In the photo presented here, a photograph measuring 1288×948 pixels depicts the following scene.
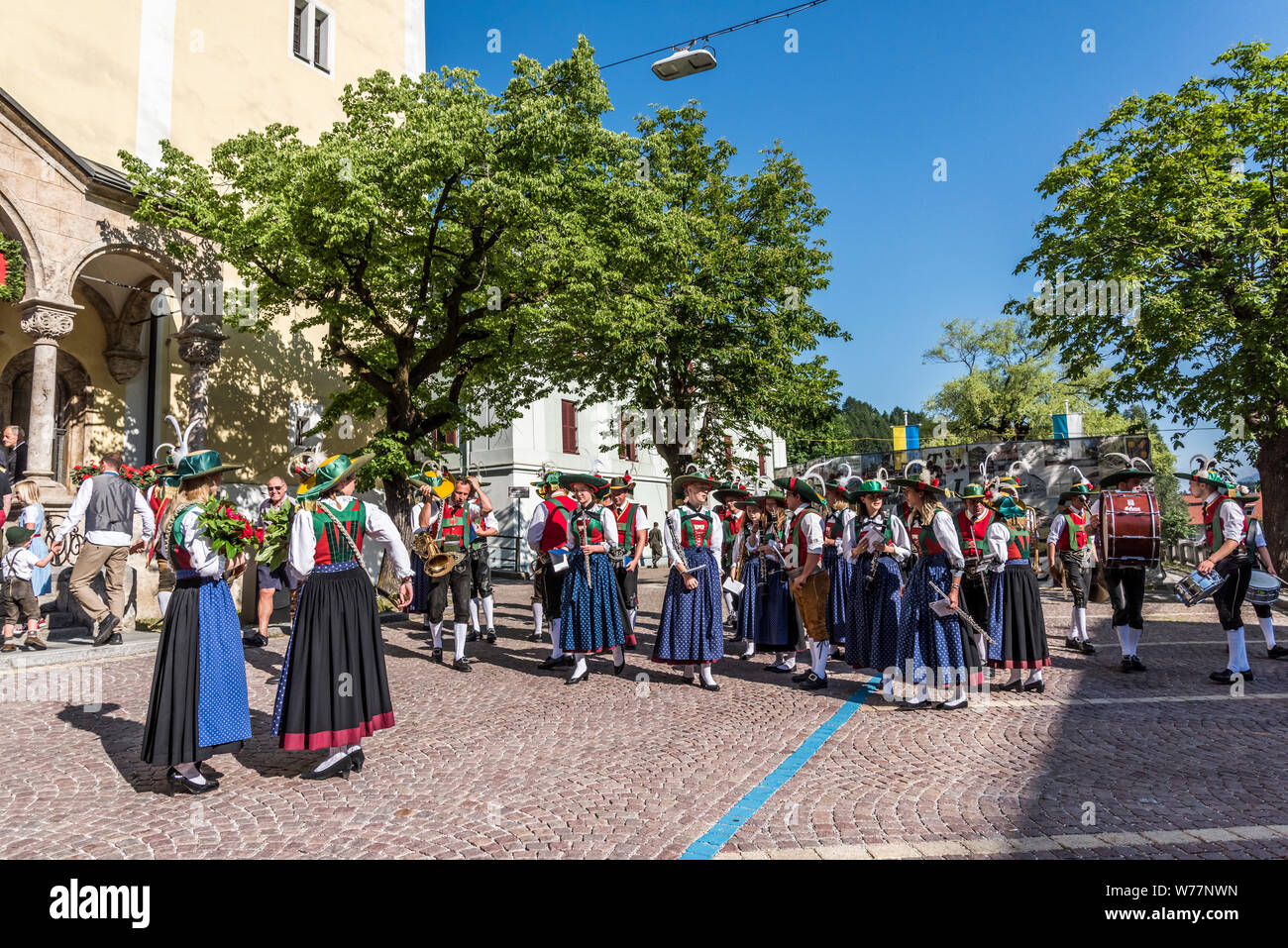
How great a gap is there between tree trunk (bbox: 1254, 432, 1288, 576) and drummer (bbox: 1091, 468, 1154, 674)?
12.4 m

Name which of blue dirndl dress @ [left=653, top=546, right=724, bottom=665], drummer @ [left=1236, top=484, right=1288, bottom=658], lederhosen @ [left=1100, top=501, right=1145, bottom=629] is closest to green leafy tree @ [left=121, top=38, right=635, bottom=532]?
blue dirndl dress @ [left=653, top=546, right=724, bottom=665]

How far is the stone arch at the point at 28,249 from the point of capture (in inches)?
506

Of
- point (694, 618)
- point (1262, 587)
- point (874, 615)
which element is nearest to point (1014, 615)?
point (874, 615)

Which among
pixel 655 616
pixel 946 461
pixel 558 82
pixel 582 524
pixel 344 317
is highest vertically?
pixel 558 82

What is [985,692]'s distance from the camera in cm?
779

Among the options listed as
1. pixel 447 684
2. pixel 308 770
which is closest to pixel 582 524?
pixel 447 684

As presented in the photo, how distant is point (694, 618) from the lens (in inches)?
329

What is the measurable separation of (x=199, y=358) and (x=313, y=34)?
10.6 metres

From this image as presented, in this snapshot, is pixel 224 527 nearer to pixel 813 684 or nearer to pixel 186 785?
pixel 186 785

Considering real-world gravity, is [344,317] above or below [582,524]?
above

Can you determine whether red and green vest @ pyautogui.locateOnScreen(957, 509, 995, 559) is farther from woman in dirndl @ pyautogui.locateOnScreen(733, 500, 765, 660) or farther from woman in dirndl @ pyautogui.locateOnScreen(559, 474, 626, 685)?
woman in dirndl @ pyautogui.locateOnScreen(559, 474, 626, 685)
